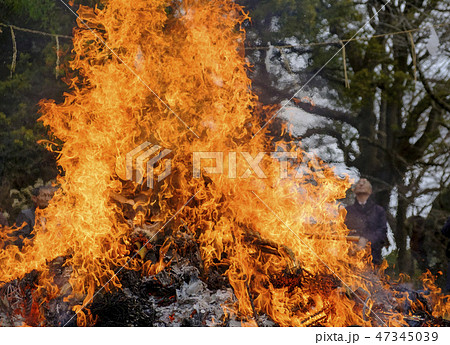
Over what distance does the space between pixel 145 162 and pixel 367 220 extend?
2866mm

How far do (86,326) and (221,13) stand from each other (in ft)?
13.0

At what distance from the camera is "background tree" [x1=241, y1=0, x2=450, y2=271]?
21.0ft

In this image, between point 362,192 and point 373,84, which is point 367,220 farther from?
point 373,84

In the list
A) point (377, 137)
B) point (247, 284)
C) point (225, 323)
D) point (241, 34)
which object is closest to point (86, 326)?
point (225, 323)

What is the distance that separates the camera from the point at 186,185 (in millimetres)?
4098

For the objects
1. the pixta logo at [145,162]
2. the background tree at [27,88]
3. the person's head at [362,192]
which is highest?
the background tree at [27,88]

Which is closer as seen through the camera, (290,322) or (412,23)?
(290,322)

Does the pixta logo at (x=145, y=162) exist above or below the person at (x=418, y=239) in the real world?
above

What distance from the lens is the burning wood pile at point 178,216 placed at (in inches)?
141

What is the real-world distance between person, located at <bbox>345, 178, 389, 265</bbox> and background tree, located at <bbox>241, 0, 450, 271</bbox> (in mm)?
1760

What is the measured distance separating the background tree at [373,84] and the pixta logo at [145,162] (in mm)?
2683

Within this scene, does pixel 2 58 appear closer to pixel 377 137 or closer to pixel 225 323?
pixel 225 323

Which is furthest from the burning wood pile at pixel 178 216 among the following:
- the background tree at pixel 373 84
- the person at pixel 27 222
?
the background tree at pixel 373 84

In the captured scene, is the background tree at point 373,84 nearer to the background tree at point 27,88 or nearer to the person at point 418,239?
the person at point 418,239
